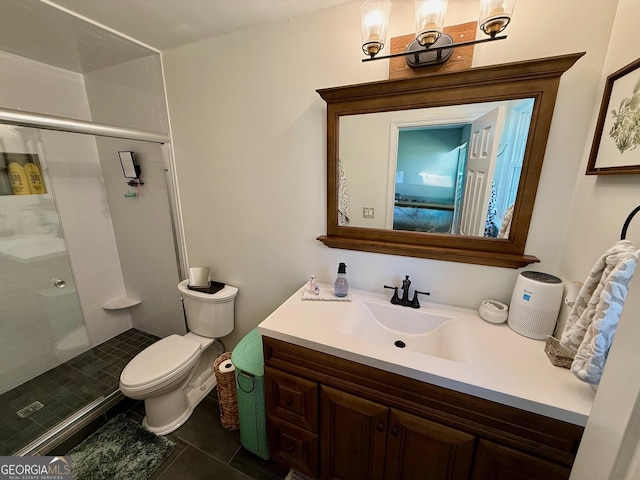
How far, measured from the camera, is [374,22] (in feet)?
3.26

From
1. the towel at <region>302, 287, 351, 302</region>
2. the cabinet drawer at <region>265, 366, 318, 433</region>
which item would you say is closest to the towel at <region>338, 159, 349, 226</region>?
the towel at <region>302, 287, 351, 302</region>

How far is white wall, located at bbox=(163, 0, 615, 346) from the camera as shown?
0.95 metres

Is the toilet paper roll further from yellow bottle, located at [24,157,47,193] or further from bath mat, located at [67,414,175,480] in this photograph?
yellow bottle, located at [24,157,47,193]

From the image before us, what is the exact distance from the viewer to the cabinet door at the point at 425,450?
0.87 m

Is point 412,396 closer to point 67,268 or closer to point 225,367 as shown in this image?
point 225,367

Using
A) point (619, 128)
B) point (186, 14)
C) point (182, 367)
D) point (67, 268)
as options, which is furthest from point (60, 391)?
point (619, 128)

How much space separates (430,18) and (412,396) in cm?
135

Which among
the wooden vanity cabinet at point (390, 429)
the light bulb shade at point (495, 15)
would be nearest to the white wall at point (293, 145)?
the light bulb shade at point (495, 15)

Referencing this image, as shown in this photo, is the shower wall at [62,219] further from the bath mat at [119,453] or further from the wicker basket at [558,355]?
the wicker basket at [558,355]

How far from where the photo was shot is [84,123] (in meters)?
1.29

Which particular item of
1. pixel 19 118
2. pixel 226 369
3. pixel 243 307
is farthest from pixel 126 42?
pixel 226 369

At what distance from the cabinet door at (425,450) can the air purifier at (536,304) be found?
0.48 m

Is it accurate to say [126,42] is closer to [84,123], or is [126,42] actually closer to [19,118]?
[84,123]

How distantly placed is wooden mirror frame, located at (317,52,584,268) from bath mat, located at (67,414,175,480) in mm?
1479
